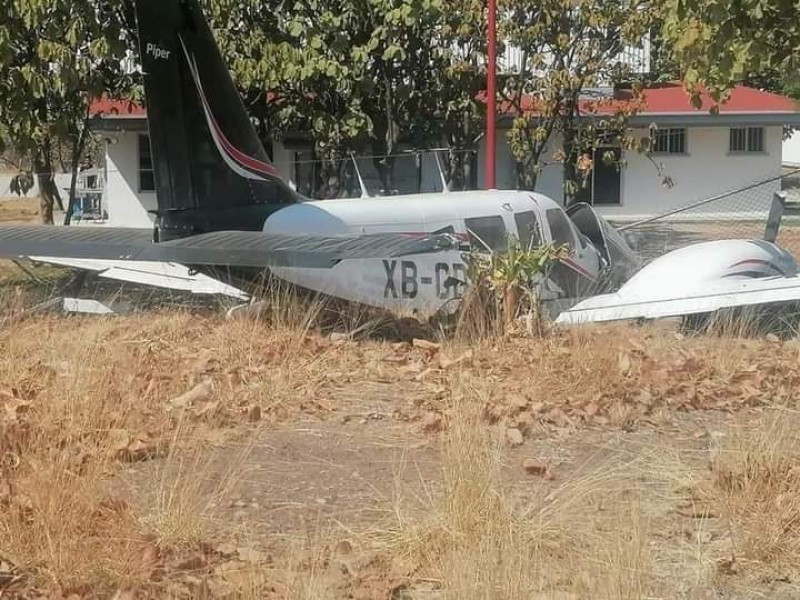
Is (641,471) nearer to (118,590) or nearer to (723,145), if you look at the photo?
(118,590)

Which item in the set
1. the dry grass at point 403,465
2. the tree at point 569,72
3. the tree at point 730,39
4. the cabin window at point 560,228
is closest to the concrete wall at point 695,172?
the tree at point 569,72

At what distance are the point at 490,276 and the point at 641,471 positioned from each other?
438 centimetres

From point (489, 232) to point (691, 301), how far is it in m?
2.42

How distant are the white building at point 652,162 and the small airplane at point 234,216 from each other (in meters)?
15.1

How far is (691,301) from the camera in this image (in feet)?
35.4

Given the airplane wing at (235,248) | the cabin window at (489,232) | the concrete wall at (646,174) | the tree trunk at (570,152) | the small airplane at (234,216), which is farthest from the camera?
the concrete wall at (646,174)

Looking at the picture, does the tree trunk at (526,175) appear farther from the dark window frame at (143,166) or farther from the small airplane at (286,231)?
the dark window frame at (143,166)

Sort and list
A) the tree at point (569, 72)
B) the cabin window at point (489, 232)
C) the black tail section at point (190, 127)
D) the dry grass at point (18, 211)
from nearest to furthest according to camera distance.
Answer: the black tail section at point (190, 127)
the cabin window at point (489, 232)
the tree at point (569, 72)
the dry grass at point (18, 211)

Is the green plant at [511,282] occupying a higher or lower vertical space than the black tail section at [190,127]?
lower

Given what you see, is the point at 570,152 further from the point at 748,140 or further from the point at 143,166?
the point at 143,166

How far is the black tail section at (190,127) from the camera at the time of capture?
37.2 feet

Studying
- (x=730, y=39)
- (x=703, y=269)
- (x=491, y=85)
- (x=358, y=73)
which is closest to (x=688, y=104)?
(x=358, y=73)

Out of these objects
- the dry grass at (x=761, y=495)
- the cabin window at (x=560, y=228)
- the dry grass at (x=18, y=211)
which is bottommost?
the dry grass at (x=761, y=495)

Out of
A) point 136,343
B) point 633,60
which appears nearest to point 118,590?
point 136,343
